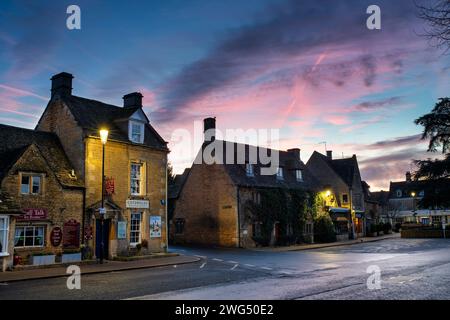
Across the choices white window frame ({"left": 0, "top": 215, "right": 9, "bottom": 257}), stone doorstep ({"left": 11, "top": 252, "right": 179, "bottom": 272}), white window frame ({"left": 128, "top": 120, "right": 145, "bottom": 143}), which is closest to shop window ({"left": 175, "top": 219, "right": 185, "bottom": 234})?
stone doorstep ({"left": 11, "top": 252, "right": 179, "bottom": 272})

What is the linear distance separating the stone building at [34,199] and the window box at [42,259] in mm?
561

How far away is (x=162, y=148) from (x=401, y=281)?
64.3ft

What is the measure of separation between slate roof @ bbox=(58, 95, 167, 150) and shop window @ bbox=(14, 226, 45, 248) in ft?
20.6

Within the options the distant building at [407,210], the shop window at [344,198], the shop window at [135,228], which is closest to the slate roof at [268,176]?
the shop window at [344,198]

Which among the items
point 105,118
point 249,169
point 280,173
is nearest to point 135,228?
point 105,118

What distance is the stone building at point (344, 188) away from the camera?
53125 millimetres

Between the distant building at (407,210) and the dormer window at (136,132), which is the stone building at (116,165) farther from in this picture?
the distant building at (407,210)

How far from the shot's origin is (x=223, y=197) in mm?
38812

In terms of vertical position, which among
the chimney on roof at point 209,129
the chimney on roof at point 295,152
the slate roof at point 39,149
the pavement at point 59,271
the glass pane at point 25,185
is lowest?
the pavement at point 59,271

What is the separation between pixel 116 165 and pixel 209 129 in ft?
51.8

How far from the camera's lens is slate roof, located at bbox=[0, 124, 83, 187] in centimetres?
2278

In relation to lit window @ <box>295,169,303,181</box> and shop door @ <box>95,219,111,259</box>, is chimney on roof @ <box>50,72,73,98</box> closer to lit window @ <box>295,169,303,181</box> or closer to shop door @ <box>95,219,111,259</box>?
shop door @ <box>95,219,111,259</box>
